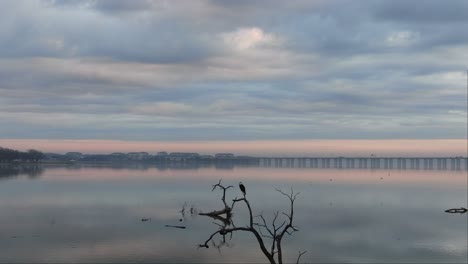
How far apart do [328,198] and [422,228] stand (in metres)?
33.9

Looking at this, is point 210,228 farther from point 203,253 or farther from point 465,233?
point 465,233

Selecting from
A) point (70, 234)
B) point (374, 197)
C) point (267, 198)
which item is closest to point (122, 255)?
point (70, 234)

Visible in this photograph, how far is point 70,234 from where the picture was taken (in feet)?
148

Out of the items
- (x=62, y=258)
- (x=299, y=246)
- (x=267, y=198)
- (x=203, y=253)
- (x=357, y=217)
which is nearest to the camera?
(x=62, y=258)

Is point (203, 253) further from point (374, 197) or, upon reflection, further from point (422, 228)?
point (374, 197)

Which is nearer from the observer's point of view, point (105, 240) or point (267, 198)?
point (105, 240)

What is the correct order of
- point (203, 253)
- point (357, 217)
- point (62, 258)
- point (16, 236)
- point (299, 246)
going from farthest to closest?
point (357, 217), point (16, 236), point (299, 246), point (203, 253), point (62, 258)

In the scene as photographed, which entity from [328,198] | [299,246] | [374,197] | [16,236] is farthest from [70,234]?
[374,197]

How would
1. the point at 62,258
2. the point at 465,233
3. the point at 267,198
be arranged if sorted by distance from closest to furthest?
the point at 62,258, the point at 465,233, the point at 267,198

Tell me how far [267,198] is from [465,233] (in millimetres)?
38705

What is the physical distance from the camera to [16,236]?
4356 cm

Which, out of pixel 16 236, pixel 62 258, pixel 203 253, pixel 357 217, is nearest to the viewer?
pixel 62 258

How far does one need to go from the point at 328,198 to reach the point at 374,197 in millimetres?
9233

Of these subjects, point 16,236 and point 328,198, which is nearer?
point 16,236
